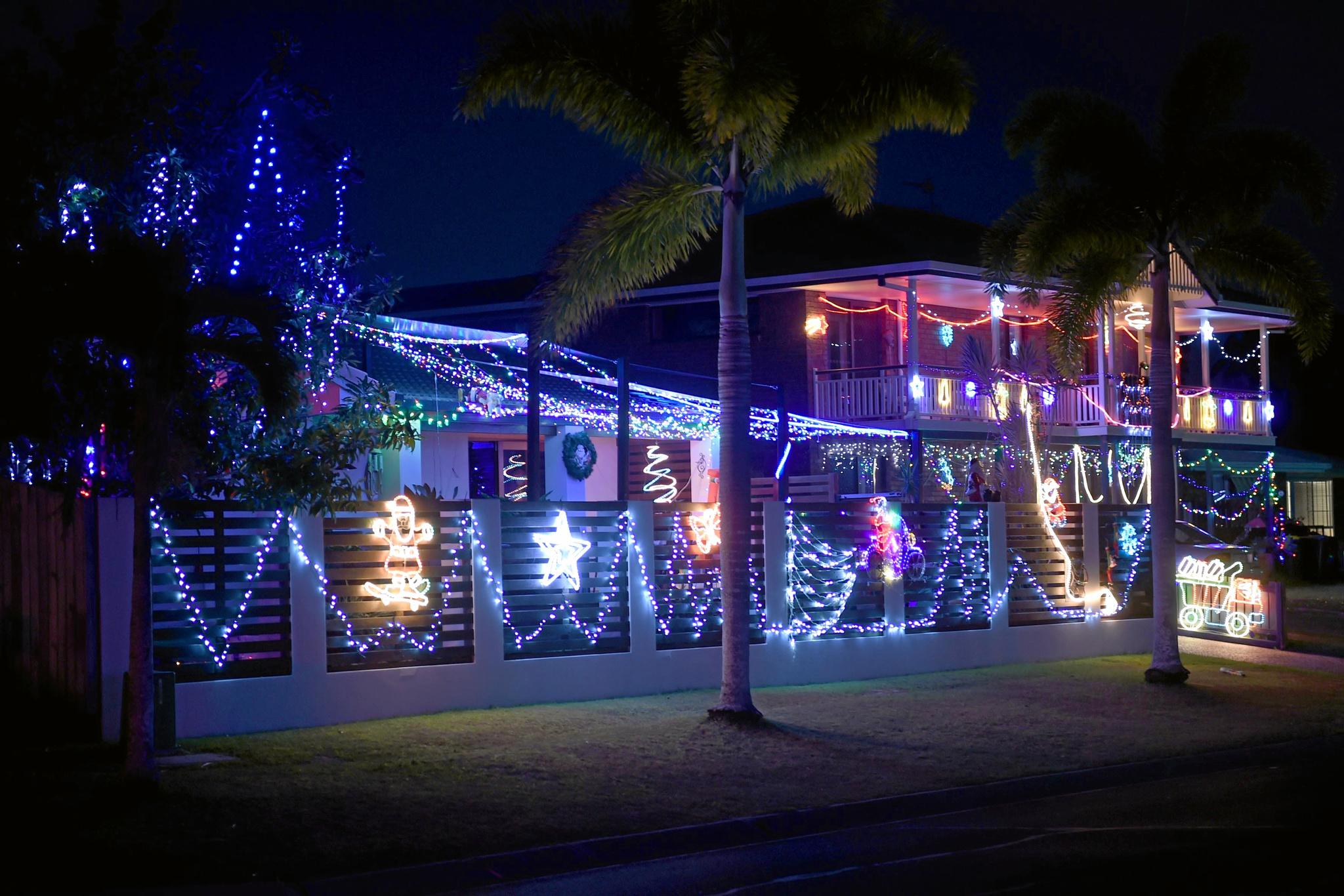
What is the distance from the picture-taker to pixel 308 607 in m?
Answer: 12.5

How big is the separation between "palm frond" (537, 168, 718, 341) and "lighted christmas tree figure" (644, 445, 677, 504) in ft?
28.7

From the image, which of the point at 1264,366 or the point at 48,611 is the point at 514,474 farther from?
the point at 1264,366

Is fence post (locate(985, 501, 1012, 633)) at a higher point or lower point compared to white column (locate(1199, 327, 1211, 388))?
lower

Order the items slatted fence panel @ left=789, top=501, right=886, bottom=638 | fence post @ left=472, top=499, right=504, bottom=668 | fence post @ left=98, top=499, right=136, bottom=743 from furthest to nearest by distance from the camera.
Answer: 1. slatted fence panel @ left=789, top=501, right=886, bottom=638
2. fence post @ left=472, top=499, right=504, bottom=668
3. fence post @ left=98, top=499, right=136, bottom=743

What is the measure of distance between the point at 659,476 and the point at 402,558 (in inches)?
407

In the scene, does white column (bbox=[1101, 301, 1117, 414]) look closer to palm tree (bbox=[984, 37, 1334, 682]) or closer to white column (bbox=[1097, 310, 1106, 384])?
white column (bbox=[1097, 310, 1106, 384])

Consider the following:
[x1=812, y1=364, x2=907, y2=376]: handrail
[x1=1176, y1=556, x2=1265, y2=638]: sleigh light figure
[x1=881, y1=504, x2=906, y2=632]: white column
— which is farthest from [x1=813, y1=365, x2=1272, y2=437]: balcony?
[x1=881, y1=504, x2=906, y2=632]: white column

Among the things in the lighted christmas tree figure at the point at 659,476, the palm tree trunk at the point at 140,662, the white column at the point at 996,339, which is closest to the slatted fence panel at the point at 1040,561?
the lighted christmas tree figure at the point at 659,476

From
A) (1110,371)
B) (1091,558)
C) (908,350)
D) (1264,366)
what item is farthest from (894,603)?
(1264,366)

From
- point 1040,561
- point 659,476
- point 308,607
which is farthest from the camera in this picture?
point 659,476

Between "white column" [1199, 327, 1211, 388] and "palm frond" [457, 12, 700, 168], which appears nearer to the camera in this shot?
"palm frond" [457, 12, 700, 168]

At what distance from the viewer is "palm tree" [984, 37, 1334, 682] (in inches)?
619

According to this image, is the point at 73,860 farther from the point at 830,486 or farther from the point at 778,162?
the point at 830,486

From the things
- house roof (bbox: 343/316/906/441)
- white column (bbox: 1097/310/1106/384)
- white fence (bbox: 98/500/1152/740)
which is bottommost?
white fence (bbox: 98/500/1152/740)
